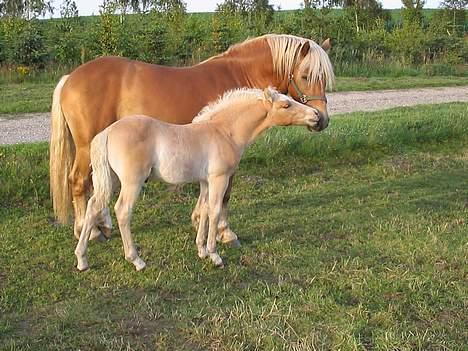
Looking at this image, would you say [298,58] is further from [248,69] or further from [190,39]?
[190,39]

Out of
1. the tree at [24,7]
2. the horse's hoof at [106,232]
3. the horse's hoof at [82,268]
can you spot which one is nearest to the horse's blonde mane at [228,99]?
the horse's hoof at [106,232]

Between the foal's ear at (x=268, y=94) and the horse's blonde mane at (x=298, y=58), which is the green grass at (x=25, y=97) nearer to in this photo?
the horse's blonde mane at (x=298, y=58)

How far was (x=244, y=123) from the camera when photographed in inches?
198

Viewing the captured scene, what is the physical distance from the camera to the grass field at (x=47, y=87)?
12.5 m

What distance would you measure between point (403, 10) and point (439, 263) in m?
33.0

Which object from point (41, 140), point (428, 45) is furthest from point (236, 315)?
point (428, 45)

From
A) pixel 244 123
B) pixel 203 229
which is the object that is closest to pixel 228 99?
pixel 244 123

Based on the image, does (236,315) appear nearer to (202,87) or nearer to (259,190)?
(202,87)

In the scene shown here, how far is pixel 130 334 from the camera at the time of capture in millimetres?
3662

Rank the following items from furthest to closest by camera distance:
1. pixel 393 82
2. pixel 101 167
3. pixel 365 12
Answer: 1. pixel 365 12
2. pixel 393 82
3. pixel 101 167

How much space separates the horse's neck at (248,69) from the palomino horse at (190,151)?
0.69m

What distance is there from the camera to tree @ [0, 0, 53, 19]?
102 feet

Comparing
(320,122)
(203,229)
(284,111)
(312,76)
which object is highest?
(312,76)

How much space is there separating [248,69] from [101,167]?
6.59 ft
